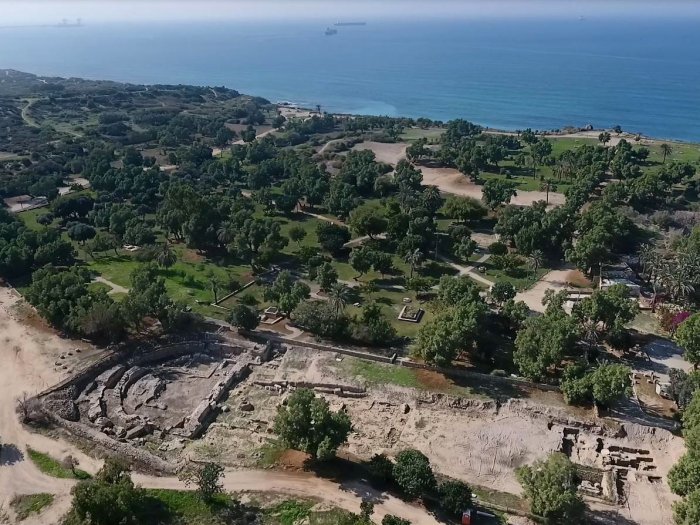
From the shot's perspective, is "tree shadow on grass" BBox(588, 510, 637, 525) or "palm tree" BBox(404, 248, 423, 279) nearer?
"tree shadow on grass" BBox(588, 510, 637, 525)

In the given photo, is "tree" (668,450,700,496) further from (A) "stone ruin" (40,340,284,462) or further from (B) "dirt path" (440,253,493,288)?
(A) "stone ruin" (40,340,284,462)

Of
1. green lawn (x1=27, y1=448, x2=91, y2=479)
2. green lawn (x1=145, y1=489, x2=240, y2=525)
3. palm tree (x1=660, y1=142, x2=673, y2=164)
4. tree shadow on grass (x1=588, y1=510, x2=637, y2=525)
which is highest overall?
palm tree (x1=660, y1=142, x2=673, y2=164)

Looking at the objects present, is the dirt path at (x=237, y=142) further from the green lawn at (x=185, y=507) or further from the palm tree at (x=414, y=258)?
the green lawn at (x=185, y=507)

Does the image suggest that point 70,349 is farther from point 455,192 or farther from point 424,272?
point 455,192

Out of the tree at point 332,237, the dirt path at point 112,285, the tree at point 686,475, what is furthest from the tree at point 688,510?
the dirt path at point 112,285

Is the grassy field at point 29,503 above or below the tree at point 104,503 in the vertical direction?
below

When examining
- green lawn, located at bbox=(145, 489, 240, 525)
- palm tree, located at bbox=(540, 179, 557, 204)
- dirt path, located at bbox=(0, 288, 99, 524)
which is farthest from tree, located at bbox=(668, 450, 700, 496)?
palm tree, located at bbox=(540, 179, 557, 204)
